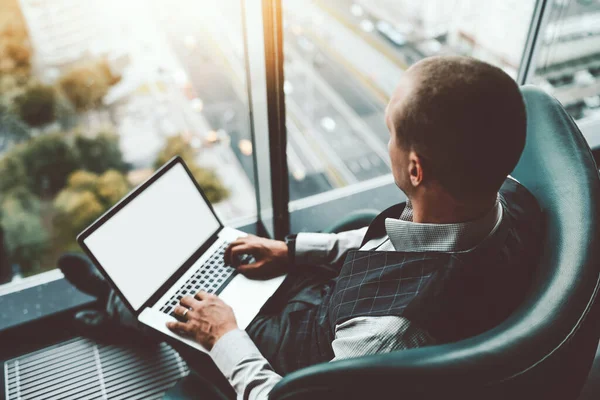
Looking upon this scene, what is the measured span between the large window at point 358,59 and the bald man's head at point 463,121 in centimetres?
80

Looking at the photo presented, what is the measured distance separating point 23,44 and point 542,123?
11.3ft

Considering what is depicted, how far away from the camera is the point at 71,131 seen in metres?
4.25

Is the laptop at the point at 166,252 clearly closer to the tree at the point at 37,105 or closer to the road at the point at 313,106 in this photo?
the road at the point at 313,106

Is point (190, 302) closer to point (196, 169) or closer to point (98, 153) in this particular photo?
point (196, 169)

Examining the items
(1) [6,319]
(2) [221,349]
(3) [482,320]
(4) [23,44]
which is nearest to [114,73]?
(4) [23,44]

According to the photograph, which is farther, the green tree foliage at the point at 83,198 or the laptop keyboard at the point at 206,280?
the green tree foliage at the point at 83,198

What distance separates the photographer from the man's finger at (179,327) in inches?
45.4

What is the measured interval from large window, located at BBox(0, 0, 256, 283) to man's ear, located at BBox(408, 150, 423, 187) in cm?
256

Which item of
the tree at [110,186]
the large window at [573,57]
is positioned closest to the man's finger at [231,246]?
the large window at [573,57]

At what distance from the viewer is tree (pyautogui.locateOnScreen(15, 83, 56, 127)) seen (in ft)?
12.5

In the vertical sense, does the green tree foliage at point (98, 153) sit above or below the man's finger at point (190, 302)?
below

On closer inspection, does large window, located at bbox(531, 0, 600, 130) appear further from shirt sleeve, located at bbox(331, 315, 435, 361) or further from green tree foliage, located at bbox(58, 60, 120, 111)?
green tree foliage, located at bbox(58, 60, 120, 111)

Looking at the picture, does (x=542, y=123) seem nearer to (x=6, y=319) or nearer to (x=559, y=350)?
(x=559, y=350)

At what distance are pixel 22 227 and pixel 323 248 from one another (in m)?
3.31
